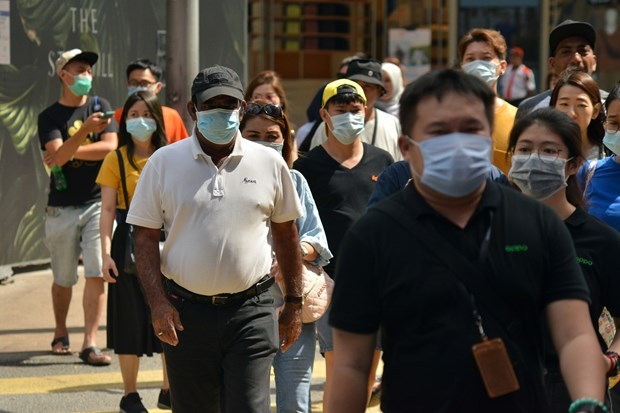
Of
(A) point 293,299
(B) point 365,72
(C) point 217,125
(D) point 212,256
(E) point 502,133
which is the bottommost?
(A) point 293,299

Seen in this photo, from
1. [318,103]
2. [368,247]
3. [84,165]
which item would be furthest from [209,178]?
[318,103]

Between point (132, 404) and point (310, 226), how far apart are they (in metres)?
1.96

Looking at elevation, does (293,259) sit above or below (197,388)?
above

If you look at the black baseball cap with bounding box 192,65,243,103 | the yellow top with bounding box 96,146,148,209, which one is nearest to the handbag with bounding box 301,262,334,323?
the black baseball cap with bounding box 192,65,243,103

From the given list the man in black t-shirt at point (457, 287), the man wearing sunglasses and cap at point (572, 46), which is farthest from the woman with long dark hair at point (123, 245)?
the man in black t-shirt at point (457, 287)

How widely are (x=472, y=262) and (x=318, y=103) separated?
702cm

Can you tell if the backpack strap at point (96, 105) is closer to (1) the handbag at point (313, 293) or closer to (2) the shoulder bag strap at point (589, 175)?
(1) the handbag at point (313, 293)

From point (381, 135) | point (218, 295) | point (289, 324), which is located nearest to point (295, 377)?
point (289, 324)

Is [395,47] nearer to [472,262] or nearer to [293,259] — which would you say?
[293,259]

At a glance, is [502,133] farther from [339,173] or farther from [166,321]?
[166,321]

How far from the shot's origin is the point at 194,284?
530 cm

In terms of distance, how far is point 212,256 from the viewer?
5.28 m

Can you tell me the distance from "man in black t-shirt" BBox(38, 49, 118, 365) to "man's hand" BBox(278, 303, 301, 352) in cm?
354

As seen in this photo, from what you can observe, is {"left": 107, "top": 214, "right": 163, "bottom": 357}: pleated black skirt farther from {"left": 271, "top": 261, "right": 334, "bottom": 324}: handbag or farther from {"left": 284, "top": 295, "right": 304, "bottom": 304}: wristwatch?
{"left": 284, "top": 295, "right": 304, "bottom": 304}: wristwatch
